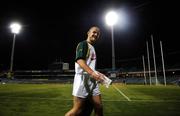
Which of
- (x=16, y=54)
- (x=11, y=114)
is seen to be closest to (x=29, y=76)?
(x=16, y=54)

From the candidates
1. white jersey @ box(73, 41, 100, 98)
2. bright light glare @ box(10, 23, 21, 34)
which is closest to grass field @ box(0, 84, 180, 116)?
white jersey @ box(73, 41, 100, 98)

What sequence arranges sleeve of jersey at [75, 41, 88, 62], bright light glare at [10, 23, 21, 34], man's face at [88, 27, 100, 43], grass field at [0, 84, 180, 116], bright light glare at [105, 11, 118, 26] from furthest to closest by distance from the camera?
1. bright light glare at [10, 23, 21, 34]
2. bright light glare at [105, 11, 118, 26]
3. grass field at [0, 84, 180, 116]
4. man's face at [88, 27, 100, 43]
5. sleeve of jersey at [75, 41, 88, 62]

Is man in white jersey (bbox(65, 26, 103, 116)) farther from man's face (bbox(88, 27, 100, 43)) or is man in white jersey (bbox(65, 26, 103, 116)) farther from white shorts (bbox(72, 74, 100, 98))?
man's face (bbox(88, 27, 100, 43))

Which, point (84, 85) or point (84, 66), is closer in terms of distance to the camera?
point (84, 66)

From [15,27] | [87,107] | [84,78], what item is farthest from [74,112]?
[15,27]

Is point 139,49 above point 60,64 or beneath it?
above

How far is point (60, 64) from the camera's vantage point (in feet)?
249

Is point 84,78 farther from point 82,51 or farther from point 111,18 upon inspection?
point 111,18

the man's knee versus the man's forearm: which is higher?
the man's forearm

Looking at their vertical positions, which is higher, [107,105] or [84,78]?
[84,78]

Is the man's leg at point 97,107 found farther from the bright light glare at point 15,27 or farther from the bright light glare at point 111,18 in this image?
the bright light glare at point 15,27

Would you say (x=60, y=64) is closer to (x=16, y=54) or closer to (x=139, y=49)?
(x=16, y=54)

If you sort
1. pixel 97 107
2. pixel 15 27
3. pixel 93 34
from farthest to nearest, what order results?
pixel 15 27 < pixel 93 34 < pixel 97 107

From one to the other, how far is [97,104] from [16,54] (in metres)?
78.3
